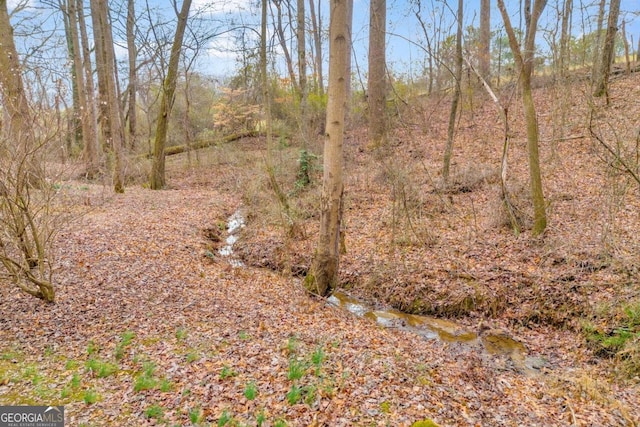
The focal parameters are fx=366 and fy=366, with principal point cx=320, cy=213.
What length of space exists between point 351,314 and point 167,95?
33.1 feet

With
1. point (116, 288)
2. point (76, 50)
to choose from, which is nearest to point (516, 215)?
point (116, 288)

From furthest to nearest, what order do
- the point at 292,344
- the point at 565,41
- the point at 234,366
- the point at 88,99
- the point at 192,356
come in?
1. the point at 88,99
2. the point at 565,41
3. the point at 292,344
4. the point at 192,356
5. the point at 234,366

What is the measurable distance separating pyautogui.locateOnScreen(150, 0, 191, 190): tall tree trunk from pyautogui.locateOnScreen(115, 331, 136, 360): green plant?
9.77m

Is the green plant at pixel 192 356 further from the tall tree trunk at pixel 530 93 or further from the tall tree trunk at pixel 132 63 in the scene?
the tall tree trunk at pixel 132 63

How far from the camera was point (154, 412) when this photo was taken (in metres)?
3.09

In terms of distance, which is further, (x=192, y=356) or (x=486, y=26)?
(x=486, y=26)

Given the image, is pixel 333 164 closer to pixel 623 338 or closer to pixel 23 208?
pixel 23 208

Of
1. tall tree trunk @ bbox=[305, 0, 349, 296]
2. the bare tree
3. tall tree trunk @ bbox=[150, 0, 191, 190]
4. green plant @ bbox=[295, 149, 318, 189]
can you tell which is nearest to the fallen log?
tall tree trunk @ bbox=[150, 0, 191, 190]

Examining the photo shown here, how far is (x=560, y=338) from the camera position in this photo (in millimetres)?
4941

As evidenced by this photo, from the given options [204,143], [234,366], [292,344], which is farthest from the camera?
[204,143]

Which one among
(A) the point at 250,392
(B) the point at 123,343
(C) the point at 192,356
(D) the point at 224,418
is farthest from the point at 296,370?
(B) the point at 123,343

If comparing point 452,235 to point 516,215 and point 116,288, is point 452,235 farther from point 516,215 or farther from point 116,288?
point 116,288

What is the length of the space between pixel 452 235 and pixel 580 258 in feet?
7.64

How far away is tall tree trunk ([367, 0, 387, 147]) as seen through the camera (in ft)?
41.2
